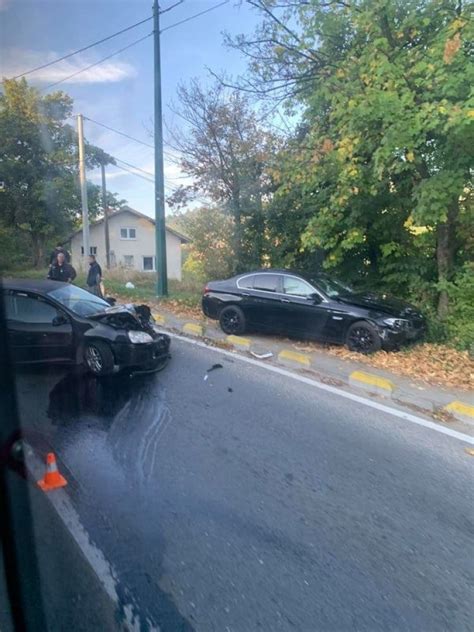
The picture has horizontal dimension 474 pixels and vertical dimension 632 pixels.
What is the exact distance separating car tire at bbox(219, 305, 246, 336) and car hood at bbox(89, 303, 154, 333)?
2.24 meters

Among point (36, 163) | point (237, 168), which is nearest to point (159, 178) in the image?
point (237, 168)

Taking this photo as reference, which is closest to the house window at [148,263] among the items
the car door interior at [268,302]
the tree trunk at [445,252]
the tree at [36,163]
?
the tree at [36,163]

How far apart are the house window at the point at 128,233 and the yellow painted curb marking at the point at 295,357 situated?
3662 centimetres

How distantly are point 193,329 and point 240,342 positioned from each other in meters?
1.27

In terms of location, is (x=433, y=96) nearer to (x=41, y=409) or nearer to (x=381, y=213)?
(x=381, y=213)

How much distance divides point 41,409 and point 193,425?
1813 mm

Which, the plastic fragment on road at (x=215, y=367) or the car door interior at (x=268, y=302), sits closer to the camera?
the plastic fragment on road at (x=215, y=367)

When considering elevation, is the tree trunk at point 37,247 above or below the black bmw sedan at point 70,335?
above

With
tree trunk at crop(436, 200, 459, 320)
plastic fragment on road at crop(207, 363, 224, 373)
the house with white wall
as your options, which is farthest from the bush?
the house with white wall

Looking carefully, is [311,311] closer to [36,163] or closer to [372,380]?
[372,380]

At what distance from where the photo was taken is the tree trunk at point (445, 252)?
913 centimetres

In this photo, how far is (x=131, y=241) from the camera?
41.3 meters

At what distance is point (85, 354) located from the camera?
599cm

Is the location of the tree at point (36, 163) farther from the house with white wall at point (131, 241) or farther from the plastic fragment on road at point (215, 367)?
the plastic fragment on road at point (215, 367)
